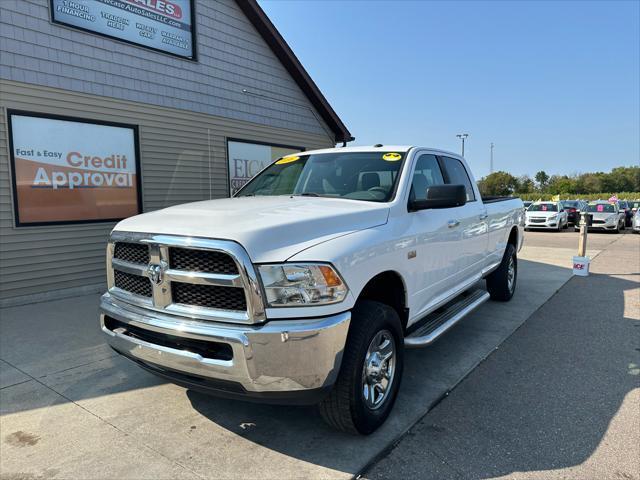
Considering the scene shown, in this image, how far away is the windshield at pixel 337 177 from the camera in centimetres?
368

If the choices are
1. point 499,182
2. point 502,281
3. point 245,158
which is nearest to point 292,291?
point 502,281

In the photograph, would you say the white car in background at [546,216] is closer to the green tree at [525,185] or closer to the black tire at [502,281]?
the black tire at [502,281]

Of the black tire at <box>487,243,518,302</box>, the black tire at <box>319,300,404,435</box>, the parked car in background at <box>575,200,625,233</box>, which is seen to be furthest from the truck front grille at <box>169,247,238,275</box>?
the parked car in background at <box>575,200,625,233</box>

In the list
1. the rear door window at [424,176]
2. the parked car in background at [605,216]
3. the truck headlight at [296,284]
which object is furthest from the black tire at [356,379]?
the parked car in background at [605,216]

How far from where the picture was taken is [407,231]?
334 centimetres

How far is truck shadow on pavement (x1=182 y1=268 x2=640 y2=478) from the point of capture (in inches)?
108

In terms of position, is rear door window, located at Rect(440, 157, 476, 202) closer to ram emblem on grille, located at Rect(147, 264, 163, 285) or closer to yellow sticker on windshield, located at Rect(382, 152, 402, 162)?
yellow sticker on windshield, located at Rect(382, 152, 402, 162)

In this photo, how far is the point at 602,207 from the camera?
2152cm

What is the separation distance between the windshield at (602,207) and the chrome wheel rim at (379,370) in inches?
876

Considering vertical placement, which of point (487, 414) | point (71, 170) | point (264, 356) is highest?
point (71, 170)

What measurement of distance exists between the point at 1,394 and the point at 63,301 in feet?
11.3

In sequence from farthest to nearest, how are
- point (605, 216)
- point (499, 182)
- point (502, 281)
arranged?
point (499, 182) < point (605, 216) < point (502, 281)

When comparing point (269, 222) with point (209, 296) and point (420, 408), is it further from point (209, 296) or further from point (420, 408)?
point (420, 408)

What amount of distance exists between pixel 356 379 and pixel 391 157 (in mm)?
2031
